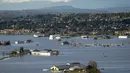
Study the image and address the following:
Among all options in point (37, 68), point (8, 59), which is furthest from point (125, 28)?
point (37, 68)

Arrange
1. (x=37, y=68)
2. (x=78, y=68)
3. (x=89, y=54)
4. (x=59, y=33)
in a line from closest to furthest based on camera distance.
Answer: (x=78, y=68) → (x=37, y=68) → (x=89, y=54) → (x=59, y=33)

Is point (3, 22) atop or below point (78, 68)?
below

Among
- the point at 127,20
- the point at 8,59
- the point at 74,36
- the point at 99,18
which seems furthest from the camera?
the point at 99,18

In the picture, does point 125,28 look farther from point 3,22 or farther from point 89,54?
point 89,54

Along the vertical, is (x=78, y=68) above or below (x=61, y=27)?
above

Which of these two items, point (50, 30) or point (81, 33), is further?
point (50, 30)

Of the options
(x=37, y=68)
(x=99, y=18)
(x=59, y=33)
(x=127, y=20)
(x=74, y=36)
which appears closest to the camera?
(x=37, y=68)

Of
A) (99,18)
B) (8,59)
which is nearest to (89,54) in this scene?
(8,59)

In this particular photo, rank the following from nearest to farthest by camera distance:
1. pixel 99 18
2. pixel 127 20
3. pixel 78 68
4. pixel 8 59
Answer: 1. pixel 78 68
2. pixel 8 59
3. pixel 127 20
4. pixel 99 18

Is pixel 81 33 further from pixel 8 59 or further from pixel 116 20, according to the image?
pixel 8 59

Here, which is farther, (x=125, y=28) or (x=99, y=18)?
(x=99, y=18)
